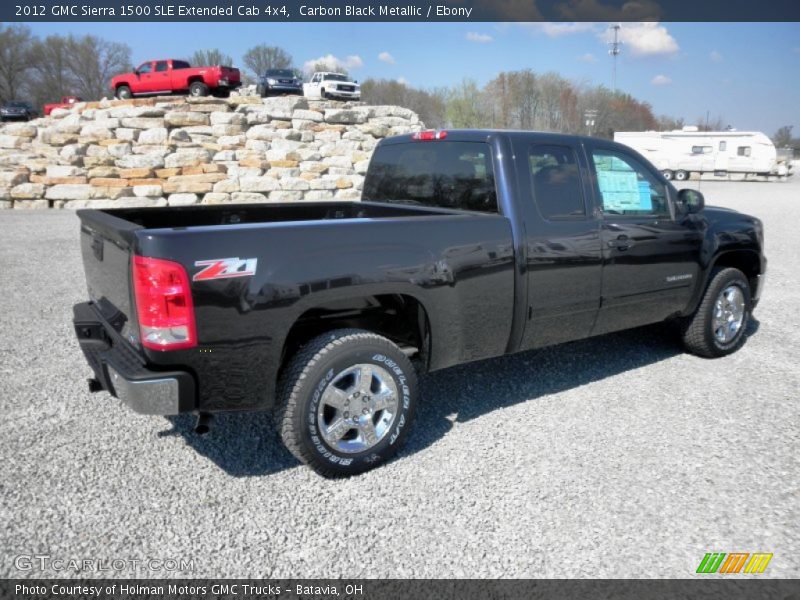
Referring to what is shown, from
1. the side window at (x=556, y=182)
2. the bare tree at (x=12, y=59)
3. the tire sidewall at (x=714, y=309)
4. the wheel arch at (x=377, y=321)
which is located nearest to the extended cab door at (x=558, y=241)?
the side window at (x=556, y=182)

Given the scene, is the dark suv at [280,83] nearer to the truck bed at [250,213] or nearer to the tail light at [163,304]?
the truck bed at [250,213]

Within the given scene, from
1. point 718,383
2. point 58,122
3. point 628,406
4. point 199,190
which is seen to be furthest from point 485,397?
point 58,122

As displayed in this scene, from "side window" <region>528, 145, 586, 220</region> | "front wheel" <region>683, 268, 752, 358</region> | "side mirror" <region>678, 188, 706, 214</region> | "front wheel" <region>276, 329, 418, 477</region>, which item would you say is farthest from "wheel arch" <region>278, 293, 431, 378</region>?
"front wheel" <region>683, 268, 752, 358</region>

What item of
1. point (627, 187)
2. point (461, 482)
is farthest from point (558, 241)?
point (461, 482)

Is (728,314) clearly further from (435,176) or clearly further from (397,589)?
(397,589)

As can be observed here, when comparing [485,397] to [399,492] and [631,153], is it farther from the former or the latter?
[631,153]

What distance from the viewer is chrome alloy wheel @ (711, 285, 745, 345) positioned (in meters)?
5.30

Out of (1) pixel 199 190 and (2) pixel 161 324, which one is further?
(1) pixel 199 190

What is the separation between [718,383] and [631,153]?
1.96 m

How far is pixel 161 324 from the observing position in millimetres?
2816

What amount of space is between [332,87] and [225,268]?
3093cm

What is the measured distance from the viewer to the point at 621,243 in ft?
14.5

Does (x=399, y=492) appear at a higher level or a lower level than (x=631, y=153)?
lower

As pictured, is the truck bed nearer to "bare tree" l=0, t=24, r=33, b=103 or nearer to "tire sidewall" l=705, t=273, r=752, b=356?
"tire sidewall" l=705, t=273, r=752, b=356
